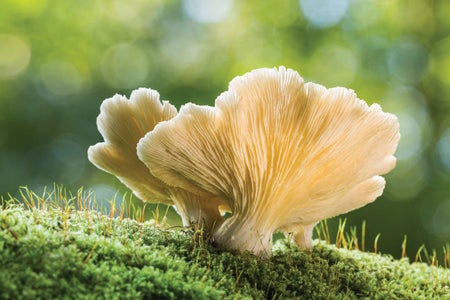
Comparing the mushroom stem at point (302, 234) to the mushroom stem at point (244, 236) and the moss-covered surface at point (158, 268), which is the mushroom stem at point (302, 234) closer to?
the moss-covered surface at point (158, 268)

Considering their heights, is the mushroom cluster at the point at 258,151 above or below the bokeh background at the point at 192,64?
below

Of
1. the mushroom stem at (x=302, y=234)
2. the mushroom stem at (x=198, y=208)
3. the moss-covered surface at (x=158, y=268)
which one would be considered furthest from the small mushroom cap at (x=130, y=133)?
the mushroom stem at (x=302, y=234)

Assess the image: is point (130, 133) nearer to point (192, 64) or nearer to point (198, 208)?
point (198, 208)

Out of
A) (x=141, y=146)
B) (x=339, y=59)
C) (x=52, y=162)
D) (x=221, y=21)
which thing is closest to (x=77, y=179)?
(x=52, y=162)

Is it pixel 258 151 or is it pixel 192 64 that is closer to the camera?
pixel 258 151

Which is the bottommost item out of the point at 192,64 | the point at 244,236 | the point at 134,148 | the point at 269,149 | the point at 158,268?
the point at 158,268

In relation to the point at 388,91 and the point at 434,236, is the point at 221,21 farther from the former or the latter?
the point at 434,236

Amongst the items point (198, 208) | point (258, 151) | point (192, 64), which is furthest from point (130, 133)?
point (192, 64)
